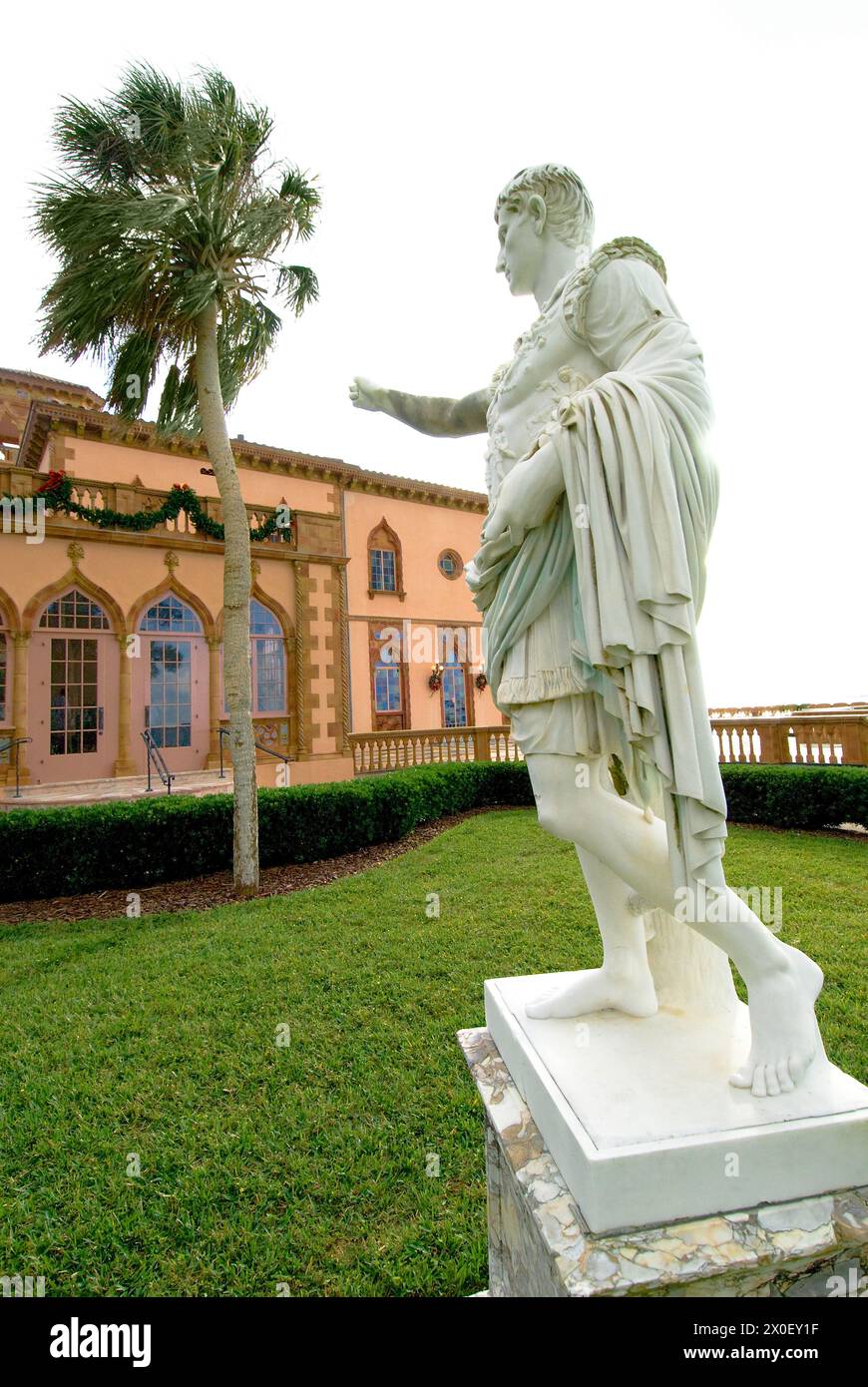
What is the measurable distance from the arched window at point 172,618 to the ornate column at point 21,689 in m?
2.07

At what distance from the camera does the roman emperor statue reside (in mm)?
1257


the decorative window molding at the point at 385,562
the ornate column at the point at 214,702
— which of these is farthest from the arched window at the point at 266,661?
the decorative window molding at the point at 385,562

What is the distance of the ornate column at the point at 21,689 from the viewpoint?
11578mm

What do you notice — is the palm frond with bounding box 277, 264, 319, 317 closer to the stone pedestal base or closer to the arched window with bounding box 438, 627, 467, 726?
the stone pedestal base

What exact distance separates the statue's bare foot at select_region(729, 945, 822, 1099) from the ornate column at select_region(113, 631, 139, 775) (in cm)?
1307

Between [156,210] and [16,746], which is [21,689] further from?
[156,210]

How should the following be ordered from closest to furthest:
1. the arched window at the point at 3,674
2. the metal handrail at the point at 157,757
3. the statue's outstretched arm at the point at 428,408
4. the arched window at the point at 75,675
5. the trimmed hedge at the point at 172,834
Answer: the statue's outstretched arm at the point at 428,408, the trimmed hedge at the point at 172,834, the arched window at the point at 3,674, the metal handrail at the point at 157,757, the arched window at the point at 75,675

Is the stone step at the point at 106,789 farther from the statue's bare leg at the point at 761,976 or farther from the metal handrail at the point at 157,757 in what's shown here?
the statue's bare leg at the point at 761,976

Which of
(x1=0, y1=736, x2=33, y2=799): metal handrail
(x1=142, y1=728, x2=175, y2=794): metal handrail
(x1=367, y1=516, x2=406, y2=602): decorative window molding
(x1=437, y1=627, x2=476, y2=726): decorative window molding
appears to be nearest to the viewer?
(x1=0, y1=736, x2=33, y2=799): metal handrail

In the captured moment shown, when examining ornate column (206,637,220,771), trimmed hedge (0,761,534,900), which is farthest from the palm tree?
ornate column (206,637,220,771)

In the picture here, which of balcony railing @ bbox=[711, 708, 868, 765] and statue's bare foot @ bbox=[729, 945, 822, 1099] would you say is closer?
statue's bare foot @ bbox=[729, 945, 822, 1099]

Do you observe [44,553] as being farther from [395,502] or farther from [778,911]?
[778,911]
